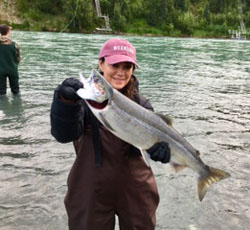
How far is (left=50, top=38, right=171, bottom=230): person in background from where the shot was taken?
3.03 metres

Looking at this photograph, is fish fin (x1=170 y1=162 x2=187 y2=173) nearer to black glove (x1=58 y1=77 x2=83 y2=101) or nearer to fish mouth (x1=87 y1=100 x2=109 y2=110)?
fish mouth (x1=87 y1=100 x2=109 y2=110)

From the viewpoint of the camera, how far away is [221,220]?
4.84 m

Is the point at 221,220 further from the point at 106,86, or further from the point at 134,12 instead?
the point at 134,12

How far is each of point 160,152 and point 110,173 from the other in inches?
19.8

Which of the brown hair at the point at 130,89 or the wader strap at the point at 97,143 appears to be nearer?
the wader strap at the point at 97,143

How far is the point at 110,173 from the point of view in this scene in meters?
3.06

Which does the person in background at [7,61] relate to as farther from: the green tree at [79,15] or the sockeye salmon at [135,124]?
the green tree at [79,15]

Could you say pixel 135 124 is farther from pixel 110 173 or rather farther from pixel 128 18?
pixel 128 18

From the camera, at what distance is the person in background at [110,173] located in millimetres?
3031

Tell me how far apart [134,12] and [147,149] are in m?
99.8

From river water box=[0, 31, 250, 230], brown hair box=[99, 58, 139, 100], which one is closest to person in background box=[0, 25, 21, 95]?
river water box=[0, 31, 250, 230]

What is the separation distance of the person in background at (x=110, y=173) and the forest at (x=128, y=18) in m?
70.4

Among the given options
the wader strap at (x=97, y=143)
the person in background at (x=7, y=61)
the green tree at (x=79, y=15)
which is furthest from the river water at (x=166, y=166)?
the green tree at (x=79, y=15)

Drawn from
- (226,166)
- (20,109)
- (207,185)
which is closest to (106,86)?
(207,185)
